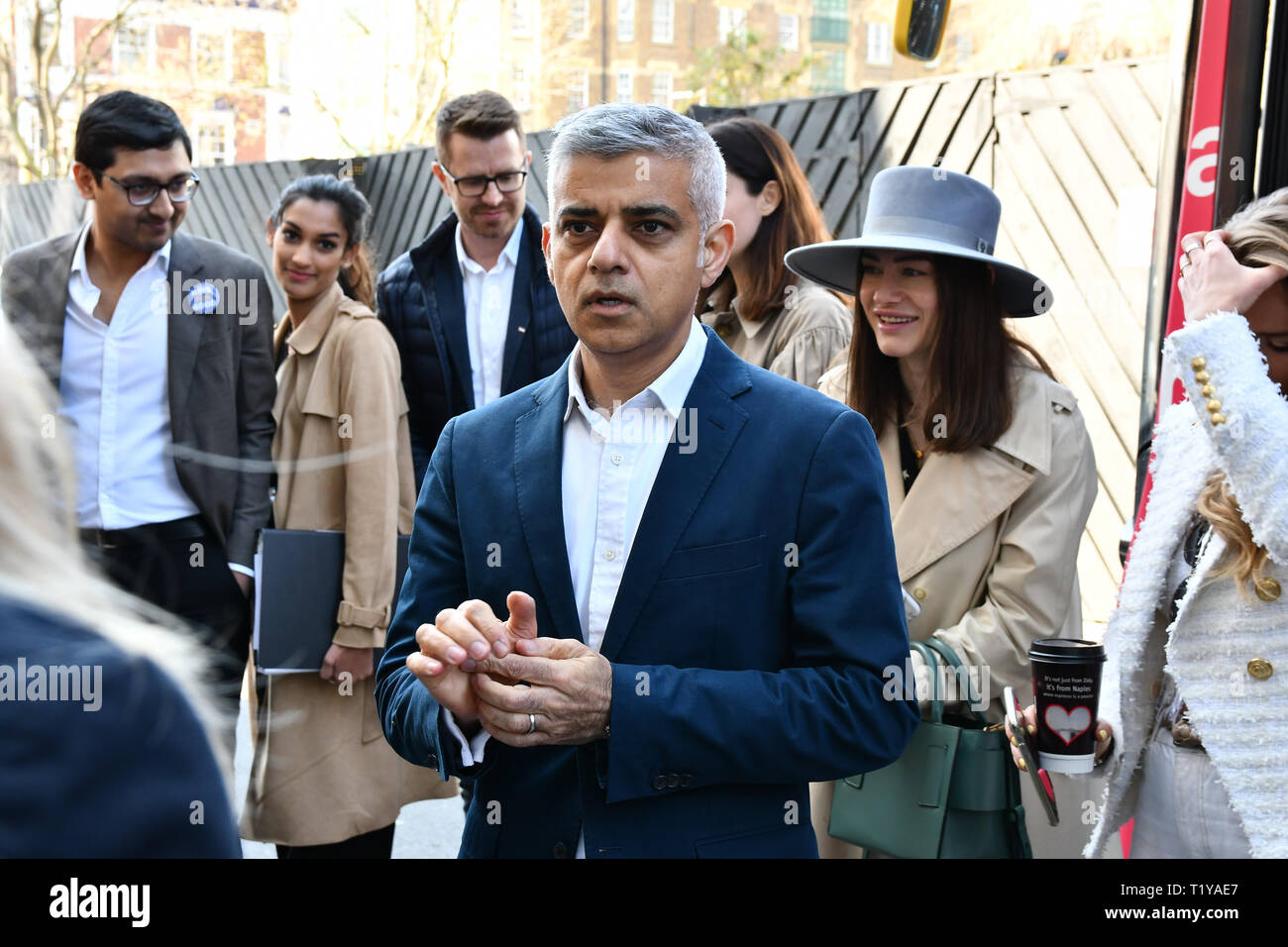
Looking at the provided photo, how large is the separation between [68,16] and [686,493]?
84.3 feet

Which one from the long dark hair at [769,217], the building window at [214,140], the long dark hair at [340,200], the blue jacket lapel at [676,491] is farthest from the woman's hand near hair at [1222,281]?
the building window at [214,140]

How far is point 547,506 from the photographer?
2.00m

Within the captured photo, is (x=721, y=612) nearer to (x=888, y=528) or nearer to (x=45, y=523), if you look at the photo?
(x=888, y=528)

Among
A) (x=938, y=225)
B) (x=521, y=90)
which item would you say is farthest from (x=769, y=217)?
(x=521, y=90)

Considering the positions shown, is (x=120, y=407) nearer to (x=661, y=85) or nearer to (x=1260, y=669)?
(x=1260, y=669)

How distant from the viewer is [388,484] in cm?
407

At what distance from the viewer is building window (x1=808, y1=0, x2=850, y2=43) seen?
5144 cm

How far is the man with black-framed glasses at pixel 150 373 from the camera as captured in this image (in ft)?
12.9

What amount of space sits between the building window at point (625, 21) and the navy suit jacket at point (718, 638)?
4481 centimetres

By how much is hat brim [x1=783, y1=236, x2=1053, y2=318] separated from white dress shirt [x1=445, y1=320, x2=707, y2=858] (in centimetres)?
110

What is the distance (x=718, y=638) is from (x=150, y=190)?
9.66ft

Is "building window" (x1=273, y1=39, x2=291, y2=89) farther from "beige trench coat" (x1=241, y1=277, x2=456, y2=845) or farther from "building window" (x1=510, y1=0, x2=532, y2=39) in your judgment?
"beige trench coat" (x1=241, y1=277, x2=456, y2=845)

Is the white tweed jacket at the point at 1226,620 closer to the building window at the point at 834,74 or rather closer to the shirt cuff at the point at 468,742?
the shirt cuff at the point at 468,742

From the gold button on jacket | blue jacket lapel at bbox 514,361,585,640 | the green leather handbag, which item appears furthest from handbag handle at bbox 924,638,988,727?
blue jacket lapel at bbox 514,361,585,640
